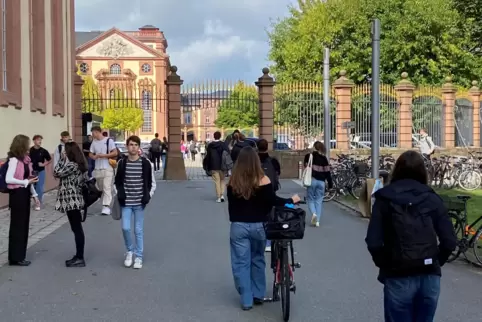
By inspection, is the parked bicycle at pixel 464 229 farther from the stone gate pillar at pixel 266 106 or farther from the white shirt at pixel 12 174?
the stone gate pillar at pixel 266 106

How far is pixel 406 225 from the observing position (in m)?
4.36

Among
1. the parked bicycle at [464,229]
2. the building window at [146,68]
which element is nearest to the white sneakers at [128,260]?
the parked bicycle at [464,229]

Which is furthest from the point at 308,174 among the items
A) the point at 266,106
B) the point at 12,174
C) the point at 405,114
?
the point at 405,114

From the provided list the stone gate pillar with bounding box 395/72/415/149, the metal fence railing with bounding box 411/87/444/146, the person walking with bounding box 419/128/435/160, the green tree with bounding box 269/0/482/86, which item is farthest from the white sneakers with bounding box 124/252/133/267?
the green tree with bounding box 269/0/482/86

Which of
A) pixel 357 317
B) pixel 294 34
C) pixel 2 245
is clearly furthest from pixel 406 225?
pixel 294 34

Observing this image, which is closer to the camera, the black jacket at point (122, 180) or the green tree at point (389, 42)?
the black jacket at point (122, 180)

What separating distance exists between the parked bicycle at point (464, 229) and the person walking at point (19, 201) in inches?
213

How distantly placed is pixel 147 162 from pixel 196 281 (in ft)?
5.78

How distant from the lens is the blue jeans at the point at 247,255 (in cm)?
666

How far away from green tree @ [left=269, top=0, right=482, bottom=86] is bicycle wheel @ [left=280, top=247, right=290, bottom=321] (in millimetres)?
36136

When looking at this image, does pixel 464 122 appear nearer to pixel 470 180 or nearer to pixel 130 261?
pixel 470 180

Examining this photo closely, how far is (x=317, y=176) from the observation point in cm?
1320

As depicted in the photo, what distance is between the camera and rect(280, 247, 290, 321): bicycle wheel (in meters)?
6.36

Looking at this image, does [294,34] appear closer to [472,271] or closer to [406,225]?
[472,271]
